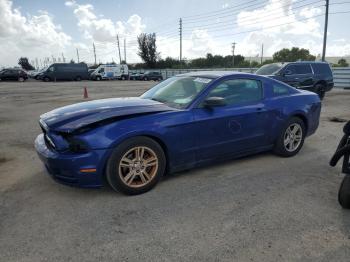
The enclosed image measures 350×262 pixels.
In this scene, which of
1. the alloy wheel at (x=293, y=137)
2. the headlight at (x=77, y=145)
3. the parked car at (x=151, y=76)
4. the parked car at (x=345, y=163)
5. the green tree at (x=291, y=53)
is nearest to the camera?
the parked car at (x=345, y=163)

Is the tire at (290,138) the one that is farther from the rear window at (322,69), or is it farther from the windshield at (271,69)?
the rear window at (322,69)

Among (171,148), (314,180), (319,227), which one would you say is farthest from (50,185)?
(314,180)

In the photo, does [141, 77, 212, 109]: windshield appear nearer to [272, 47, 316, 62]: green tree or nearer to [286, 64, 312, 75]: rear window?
[286, 64, 312, 75]: rear window

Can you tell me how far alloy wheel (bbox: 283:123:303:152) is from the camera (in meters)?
5.09

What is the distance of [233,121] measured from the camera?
4.34 metres

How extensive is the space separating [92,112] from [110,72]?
134 ft

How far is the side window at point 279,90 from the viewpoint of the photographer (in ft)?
16.3

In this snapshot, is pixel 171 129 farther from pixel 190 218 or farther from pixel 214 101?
pixel 190 218

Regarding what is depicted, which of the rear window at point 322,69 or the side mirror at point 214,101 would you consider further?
the rear window at point 322,69

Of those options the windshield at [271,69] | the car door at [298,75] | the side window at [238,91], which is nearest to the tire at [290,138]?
the side window at [238,91]

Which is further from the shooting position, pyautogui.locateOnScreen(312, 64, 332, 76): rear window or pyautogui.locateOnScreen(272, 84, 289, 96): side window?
pyautogui.locateOnScreen(312, 64, 332, 76): rear window

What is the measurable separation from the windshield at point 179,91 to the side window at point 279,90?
1.24m

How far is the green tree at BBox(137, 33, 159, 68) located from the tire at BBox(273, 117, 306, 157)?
2571 inches

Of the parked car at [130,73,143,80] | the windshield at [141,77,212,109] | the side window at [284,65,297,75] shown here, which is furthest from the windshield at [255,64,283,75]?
the parked car at [130,73,143,80]
